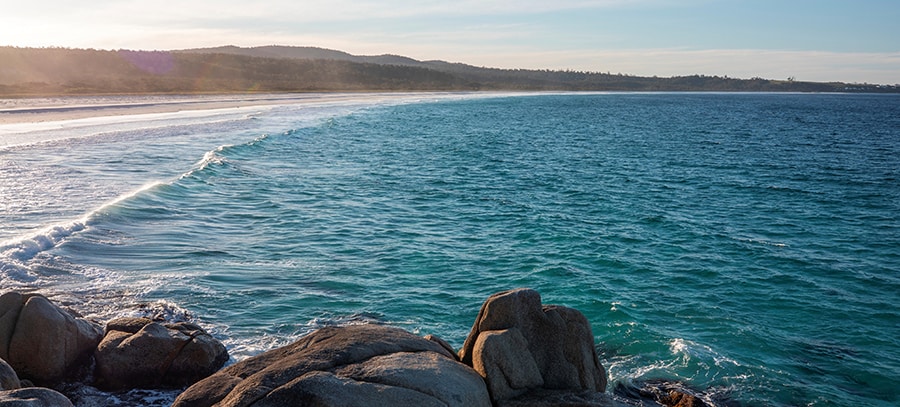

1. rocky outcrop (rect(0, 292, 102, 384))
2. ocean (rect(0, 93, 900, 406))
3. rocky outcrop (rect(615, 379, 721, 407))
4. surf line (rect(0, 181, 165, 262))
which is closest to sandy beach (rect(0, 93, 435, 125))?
ocean (rect(0, 93, 900, 406))

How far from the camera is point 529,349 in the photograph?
9.59m

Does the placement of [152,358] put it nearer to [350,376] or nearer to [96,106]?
[350,376]

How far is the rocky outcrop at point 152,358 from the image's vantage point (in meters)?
10.7

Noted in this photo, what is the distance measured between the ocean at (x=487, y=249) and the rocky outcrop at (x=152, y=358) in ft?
2.05

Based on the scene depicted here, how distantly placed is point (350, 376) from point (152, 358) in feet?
15.1

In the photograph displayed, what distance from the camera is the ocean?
14047 mm

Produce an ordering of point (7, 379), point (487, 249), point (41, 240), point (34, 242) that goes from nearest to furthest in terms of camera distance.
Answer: point (7, 379)
point (34, 242)
point (41, 240)
point (487, 249)

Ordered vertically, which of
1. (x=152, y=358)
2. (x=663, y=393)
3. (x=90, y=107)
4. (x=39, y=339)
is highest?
(x=90, y=107)

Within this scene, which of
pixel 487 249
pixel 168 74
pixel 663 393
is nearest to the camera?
pixel 663 393

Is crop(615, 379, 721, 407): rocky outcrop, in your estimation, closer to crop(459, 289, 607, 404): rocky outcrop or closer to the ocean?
the ocean

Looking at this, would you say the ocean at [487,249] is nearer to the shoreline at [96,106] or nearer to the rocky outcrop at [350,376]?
the rocky outcrop at [350,376]

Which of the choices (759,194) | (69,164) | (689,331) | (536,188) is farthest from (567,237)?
(69,164)

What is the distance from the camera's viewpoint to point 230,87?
12700 cm

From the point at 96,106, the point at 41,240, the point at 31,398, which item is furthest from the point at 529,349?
the point at 96,106
